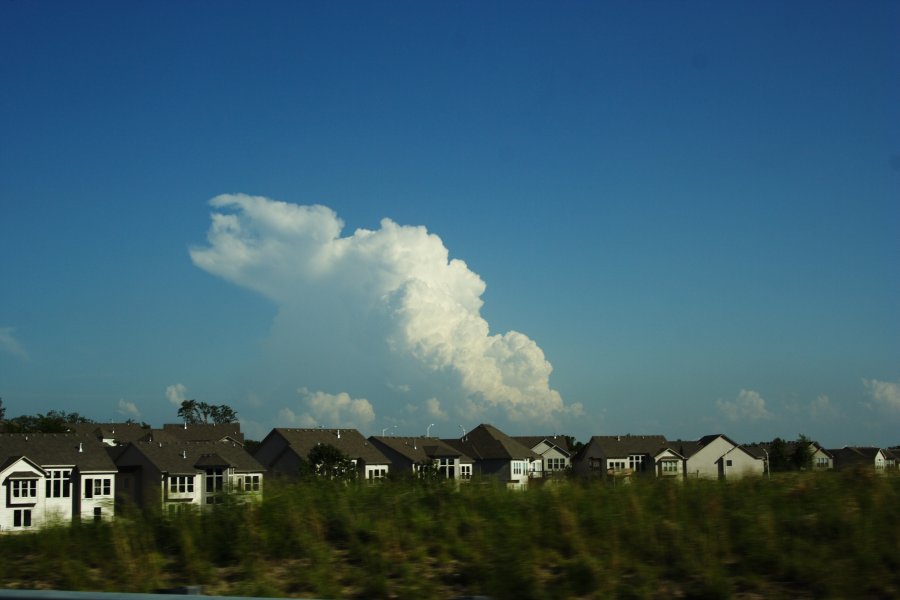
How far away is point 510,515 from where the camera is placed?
938cm

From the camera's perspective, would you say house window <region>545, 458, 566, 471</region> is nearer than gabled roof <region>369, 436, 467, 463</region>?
No

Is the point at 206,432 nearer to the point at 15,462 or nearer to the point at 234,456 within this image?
the point at 234,456

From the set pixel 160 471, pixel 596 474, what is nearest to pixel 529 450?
pixel 160 471

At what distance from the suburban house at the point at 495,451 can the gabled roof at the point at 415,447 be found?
12.3 feet

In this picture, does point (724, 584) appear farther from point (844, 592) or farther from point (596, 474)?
point (596, 474)

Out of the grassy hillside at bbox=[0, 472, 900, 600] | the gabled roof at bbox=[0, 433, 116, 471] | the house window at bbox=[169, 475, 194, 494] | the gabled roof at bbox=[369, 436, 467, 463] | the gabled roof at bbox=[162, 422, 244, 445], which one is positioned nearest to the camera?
the grassy hillside at bbox=[0, 472, 900, 600]

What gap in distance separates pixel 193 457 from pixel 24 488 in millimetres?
13559

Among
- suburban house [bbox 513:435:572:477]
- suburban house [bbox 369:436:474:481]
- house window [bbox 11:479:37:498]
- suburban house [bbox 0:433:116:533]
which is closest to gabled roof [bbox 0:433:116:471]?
suburban house [bbox 0:433:116:533]

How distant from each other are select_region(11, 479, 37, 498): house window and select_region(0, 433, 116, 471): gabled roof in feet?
5.24

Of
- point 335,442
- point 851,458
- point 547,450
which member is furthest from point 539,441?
point 851,458

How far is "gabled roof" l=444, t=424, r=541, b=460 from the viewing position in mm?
96688

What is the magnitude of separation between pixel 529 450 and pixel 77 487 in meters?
49.0

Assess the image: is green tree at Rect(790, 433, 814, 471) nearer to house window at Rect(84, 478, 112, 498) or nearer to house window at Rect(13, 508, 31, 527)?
house window at Rect(13, 508, 31, 527)

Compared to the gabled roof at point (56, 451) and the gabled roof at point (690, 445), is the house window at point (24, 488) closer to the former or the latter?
the gabled roof at point (56, 451)
